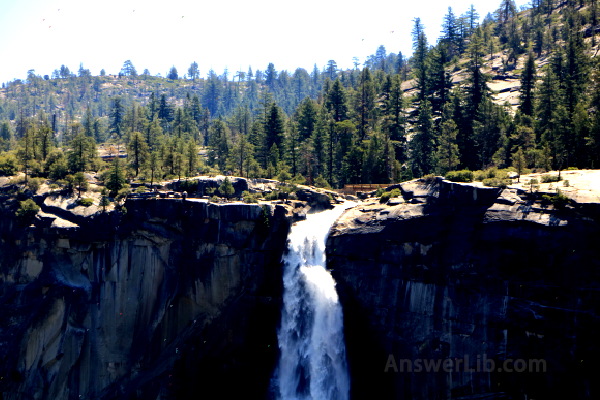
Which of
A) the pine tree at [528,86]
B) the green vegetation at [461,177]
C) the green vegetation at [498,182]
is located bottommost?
the green vegetation at [498,182]

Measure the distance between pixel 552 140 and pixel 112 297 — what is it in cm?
5191

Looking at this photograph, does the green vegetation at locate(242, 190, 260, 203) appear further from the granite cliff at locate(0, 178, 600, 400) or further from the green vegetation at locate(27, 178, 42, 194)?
the green vegetation at locate(27, 178, 42, 194)

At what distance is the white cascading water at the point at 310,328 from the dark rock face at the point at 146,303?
4.13ft

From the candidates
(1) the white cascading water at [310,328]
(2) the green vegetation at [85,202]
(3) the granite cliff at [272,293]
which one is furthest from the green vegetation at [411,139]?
(1) the white cascading water at [310,328]

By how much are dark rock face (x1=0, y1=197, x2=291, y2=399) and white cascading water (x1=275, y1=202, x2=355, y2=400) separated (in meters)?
1.26

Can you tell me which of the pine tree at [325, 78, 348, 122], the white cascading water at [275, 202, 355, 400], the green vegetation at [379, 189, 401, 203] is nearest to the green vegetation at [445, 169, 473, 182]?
the green vegetation at [379, 189, 401, 203]

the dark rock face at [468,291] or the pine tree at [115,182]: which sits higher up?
the pine tree at [115,182]

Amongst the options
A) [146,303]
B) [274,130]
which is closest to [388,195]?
[146,303]

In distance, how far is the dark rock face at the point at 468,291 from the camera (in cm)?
3891

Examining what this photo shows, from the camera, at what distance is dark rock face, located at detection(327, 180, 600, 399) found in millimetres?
38906

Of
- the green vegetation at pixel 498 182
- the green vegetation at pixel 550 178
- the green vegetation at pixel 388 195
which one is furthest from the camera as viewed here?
the green vegetation at pixel 388 195

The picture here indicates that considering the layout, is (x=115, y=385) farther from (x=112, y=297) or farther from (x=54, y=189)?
(x=54, y=189)

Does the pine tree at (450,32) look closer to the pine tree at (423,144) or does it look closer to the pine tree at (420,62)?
the pine tree at (420,62)

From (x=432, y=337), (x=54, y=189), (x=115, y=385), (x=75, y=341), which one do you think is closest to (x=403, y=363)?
(x=432, y=337)
